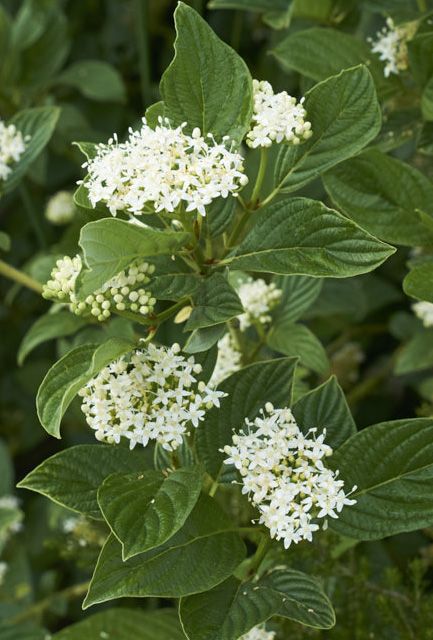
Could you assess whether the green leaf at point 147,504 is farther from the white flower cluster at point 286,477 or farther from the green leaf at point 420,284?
the green leaf at point 420,284

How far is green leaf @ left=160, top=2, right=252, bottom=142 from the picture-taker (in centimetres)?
80

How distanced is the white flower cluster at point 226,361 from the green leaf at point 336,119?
272mm

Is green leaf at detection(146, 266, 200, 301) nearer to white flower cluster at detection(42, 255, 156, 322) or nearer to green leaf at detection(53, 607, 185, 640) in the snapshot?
white flower cluster at detection(42, 255, 156, 322)

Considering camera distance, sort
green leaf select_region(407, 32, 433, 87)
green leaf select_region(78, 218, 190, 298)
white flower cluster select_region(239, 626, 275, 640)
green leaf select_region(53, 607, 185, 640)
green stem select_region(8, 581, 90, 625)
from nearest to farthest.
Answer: green leaf select_region(78, 218, 190, 298) < white flower cluster select_region(239, 626, 275, 640) < green leaf select_region(407, 32, 433, 87) < green leaf select_region(53, 607, 185, 640) < green stem select_region(8, 581, 90, 625)

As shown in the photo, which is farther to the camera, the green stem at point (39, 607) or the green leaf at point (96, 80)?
the green leaf at point (96, 80)

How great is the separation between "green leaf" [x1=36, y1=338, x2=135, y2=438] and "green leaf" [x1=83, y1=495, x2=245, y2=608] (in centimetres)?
11

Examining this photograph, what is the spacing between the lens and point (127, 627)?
1104mm

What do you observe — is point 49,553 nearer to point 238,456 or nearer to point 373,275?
point 373,275

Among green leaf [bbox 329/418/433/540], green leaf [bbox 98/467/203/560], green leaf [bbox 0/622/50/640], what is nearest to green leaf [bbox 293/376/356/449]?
green leaf [bbox 329/418/433/540]

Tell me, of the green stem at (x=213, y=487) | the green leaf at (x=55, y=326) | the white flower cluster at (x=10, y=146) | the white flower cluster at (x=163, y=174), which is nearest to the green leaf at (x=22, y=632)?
the green leaf at (x=55, y=326)

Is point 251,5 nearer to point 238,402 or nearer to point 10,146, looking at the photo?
point 10,146

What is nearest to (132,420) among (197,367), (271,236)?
(197,367)

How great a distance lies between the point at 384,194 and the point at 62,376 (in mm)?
388

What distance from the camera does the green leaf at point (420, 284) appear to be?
2.62ft
